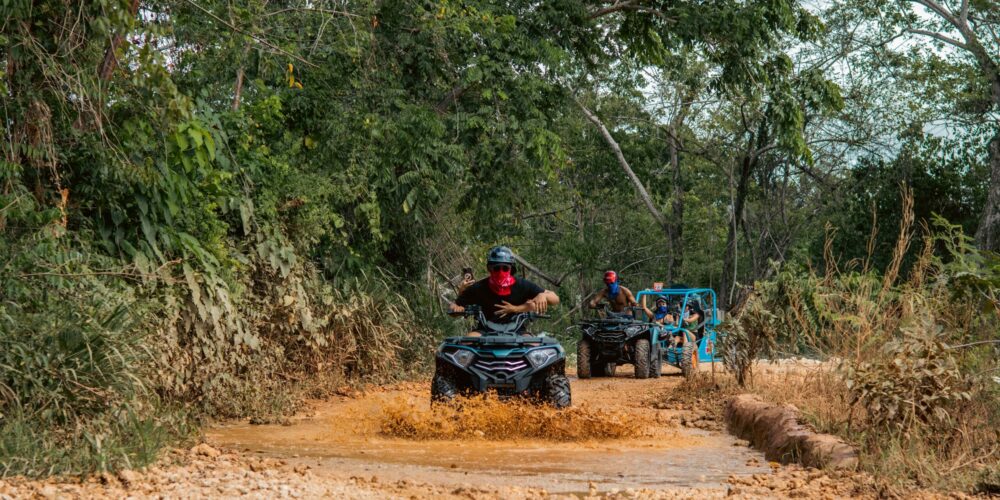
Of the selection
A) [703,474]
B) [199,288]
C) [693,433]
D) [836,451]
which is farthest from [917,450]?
[199,288]

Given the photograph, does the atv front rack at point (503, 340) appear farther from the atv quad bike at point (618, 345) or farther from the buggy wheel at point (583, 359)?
the buggy wheel at point (583, 359)

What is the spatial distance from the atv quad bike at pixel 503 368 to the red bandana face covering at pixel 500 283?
0.43 metres

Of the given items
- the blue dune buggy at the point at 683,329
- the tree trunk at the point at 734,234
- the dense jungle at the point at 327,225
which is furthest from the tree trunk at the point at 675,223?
the blue dune buggy at the point at 683,329

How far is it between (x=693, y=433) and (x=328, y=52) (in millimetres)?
8018

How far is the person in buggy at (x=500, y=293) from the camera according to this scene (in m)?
11.0

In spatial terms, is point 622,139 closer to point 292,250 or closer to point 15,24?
point 292,250

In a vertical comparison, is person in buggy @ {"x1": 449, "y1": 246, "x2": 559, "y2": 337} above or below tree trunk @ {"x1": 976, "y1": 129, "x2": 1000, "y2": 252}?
below

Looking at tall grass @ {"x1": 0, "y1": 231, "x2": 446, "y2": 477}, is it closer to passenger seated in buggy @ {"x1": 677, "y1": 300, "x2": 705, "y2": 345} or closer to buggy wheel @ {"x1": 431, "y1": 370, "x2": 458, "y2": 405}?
buggy wheel @ {"x1": 431, "y1": 370, "x2": 458, "y2": 405}

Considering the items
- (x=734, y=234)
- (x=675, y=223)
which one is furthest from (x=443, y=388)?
(x=675, y=223)

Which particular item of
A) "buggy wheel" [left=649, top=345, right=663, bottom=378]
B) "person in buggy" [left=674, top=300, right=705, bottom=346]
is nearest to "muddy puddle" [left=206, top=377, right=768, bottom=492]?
A: "buggy wheel" [left=649, top=345, right=663, bottom=378]

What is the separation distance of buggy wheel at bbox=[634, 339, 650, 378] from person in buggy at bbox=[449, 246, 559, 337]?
7767mm

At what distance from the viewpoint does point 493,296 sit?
1107cm

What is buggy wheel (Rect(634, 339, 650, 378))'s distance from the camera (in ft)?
61.0

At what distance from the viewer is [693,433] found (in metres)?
11.4
